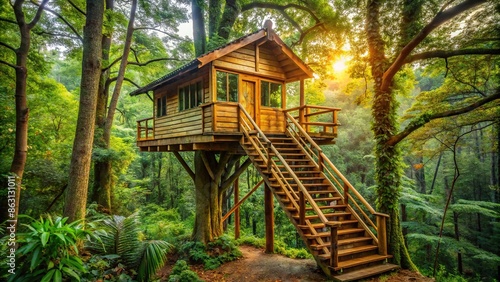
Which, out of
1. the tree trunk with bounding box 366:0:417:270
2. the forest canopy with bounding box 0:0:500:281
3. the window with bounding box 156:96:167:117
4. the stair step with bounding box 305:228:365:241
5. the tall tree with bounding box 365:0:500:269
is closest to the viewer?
the forest canopy with bounding box 0:0:500:281

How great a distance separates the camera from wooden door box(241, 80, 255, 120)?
9789 millimetres

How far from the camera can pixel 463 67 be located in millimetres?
7531

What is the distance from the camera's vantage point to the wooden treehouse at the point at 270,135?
6.32 metres

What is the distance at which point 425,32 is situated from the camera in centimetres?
566

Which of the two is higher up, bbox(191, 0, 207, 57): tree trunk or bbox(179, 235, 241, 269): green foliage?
bbox(191, 0, 207, 57): tree trunk

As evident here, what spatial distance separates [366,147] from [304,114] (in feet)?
47.8

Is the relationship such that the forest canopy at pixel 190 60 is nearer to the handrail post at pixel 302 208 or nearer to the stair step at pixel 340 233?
the stair step at pixel 340 233

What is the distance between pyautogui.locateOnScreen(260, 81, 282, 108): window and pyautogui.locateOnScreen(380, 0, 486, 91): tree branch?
4424 millimetres

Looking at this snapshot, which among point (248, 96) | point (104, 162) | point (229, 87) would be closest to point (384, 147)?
point (248, 96)

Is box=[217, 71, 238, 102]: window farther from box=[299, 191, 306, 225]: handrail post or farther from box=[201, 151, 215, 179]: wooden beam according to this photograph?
box=[299, 191, 306, 225]: handrail post

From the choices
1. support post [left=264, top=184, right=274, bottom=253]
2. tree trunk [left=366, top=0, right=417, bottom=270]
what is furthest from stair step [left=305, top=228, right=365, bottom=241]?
support post [left=264, top=184, right=274, bottom=253]

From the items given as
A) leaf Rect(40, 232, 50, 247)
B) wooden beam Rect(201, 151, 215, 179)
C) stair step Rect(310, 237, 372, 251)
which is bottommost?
stair step Rect(310, 237, 372, 251)

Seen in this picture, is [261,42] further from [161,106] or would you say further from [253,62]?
[161,106]

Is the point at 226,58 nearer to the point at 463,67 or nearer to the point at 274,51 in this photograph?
the point at 274,51
